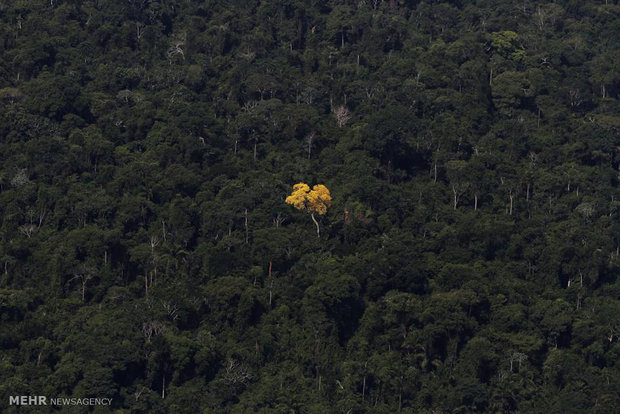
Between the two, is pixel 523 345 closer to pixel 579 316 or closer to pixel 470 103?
pixel 579 316

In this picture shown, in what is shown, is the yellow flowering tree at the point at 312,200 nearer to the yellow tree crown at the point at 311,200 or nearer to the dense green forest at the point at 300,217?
the yellow tree crown at the point at 311,200

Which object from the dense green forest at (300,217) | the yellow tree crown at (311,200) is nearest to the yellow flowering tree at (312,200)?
the yellow tree crown at (311,200)

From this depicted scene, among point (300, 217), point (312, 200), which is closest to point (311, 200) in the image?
point (312, 200)

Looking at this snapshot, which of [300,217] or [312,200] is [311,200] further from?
[300,217]

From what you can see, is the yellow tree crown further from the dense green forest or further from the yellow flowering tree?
the dense green forest

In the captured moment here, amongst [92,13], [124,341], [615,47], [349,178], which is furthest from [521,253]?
[92,13]

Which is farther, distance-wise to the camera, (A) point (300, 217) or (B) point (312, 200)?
(A) point (300, 217)
